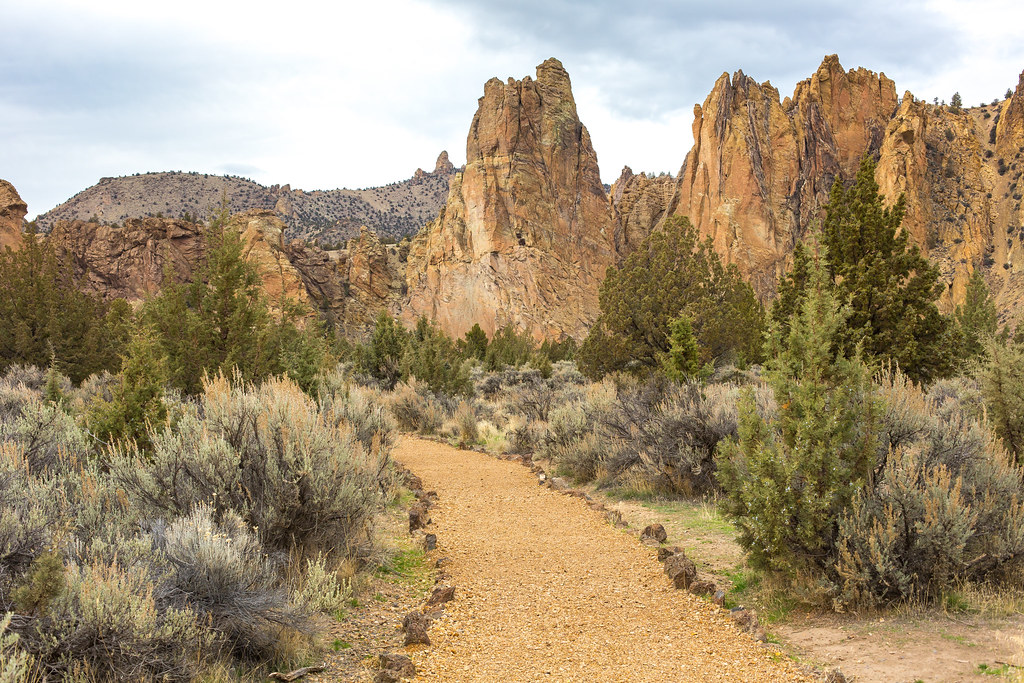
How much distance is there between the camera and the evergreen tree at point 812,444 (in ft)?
16.5

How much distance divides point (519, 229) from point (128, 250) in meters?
37.5

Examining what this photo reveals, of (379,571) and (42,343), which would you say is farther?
(42,343)

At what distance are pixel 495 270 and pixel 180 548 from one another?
59.4m

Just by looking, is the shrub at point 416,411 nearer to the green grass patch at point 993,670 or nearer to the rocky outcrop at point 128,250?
the green grass patch at point 993,670

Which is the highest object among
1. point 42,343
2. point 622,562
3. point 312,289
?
point 312,289

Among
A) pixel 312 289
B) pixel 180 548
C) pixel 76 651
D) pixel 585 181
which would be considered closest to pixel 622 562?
pixel 180 548

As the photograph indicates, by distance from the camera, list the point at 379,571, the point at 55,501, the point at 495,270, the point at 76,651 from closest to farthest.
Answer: the point at 76,651 < the point at 55,501 < the point at 379,571 < the point at 495,270

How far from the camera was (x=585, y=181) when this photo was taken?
227 feet

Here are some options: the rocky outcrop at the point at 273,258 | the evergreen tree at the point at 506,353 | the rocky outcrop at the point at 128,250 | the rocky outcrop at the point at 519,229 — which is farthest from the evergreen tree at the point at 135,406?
the rocky outcrop at the point at 128,250

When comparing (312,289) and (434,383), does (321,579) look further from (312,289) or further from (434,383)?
(312,289)

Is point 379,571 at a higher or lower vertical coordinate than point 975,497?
lower

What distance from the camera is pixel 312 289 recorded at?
206ft

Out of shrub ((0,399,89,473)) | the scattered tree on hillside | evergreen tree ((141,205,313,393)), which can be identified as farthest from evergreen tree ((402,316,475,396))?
shrub ((0,399,89,473))

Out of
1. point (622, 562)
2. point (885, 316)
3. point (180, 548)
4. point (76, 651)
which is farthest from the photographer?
point (885, 316)
